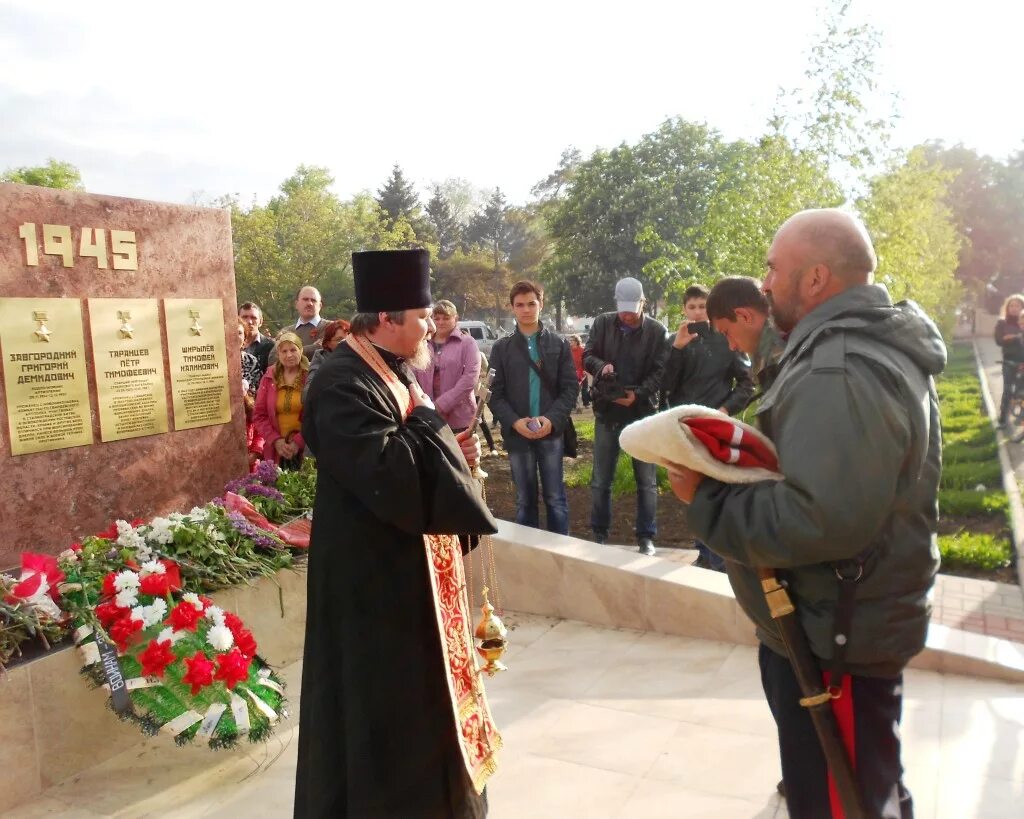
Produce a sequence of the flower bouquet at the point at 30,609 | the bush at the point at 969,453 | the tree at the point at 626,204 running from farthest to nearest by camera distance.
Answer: the tree at the point at 626,204 < the bush at the point at 969,453 < the flower bouquet at the point at 30,609

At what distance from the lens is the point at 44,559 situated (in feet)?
12.2

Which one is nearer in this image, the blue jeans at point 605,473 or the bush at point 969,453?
the blue jeans at point 605,473

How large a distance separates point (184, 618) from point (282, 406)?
2.78 meters

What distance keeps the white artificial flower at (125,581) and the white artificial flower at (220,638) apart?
16.2 inches

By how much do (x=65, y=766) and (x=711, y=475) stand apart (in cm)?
300

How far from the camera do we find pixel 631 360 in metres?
6.54

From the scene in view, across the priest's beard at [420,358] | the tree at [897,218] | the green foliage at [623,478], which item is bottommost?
the green foliage at [623,478]

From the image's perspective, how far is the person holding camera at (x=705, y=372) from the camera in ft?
19.8

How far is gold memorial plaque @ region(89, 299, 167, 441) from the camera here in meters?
4.61

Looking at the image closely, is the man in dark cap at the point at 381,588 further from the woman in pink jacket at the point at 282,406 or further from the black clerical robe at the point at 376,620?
the woman in pink jacket at the point at 282,406

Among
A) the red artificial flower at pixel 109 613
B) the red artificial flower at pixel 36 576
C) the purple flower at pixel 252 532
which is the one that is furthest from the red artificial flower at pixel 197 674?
the purple flower at pixel 252 532

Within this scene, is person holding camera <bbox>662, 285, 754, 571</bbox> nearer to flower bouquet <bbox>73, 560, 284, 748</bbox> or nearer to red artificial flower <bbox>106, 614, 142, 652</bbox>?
flower bouquet <bbox>73, 560, 284, 748</bbox>

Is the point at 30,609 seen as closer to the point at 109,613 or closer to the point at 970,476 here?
the point at 109,613

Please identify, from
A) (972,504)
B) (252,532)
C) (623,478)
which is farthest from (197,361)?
(972,504)
